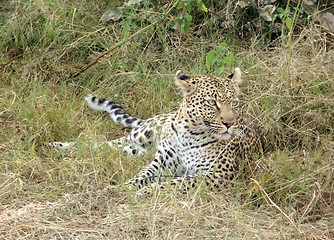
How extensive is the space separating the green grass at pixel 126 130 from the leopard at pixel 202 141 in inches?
5.8

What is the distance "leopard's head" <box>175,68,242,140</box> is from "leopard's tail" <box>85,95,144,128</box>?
3.88 feet

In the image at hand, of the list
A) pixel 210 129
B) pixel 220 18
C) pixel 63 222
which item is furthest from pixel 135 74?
pixel 63 222

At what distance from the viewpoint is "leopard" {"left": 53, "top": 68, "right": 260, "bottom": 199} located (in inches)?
217

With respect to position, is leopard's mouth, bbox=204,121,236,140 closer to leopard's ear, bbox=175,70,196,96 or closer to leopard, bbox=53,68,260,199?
leopard, bbox=53,68,260,199

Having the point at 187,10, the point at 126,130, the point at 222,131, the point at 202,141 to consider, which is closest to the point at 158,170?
the point at 202,141

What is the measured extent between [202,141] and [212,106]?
33 centimetres

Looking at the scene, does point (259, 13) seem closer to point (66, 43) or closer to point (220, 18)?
point (220, 18)

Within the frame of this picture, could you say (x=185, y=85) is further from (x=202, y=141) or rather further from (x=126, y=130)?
(x=126, y=130)

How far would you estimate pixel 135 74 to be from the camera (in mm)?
7227

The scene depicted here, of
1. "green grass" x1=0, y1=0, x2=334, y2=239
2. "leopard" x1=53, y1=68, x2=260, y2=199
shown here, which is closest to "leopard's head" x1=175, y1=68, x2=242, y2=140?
"leopard" x1=53, y1=68, x2=260, y2=199

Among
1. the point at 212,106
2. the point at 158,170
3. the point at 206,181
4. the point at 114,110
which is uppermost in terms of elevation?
the point at 212,106

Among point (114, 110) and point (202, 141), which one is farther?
point (114, 110)

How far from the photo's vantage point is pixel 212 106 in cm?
567

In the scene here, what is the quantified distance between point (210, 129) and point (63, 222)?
1.60 metres
